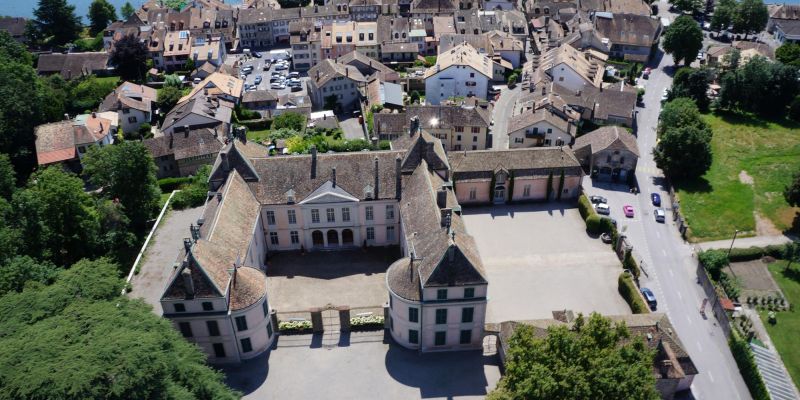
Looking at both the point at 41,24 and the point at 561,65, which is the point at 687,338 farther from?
the point at 41,24

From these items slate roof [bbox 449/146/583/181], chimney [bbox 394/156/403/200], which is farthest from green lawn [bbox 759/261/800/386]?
chimney [bbox 394/156/403/200]

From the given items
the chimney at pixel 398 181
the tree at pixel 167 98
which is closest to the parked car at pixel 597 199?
the chimney at pixel 398 181

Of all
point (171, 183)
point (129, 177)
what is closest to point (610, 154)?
point (171, 183)

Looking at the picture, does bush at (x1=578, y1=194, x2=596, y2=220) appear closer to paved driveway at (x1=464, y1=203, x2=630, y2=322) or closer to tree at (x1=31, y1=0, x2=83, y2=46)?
paved driveway at (x1=464, y1=203, x2=630, y2=322)

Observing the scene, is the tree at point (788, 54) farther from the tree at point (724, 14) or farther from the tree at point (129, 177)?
the tree at point (129, 177)

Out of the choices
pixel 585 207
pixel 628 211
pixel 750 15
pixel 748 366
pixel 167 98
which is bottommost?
pixel 748 366

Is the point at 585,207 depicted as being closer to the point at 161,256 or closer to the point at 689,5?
the point at 161,256
